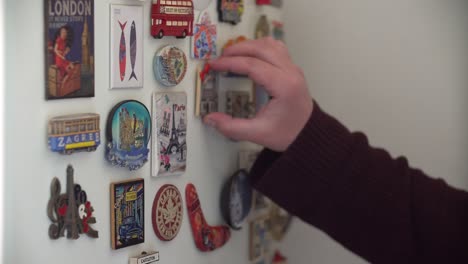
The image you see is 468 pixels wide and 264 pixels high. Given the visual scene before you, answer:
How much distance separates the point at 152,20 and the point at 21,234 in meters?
0.25

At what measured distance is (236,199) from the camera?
2.76 feet

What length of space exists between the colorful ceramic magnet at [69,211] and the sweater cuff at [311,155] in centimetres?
24

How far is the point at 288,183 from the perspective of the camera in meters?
0.78

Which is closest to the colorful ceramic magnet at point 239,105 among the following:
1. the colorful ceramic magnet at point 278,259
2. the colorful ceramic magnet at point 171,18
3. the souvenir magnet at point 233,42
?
the souvenir magnet at point 233,42

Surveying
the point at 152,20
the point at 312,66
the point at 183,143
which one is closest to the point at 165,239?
the point at 183,143

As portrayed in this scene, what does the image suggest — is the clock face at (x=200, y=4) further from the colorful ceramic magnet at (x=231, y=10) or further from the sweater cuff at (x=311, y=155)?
the sweater cuff at (x=311, y=155)

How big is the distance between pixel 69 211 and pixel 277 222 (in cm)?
44

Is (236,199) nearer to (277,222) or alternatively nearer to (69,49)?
(277,222)

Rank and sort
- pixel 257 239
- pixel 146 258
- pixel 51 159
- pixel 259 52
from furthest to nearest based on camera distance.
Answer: pixel 257 239, pixel 259 52, pixel 146 258, pixel 51 159

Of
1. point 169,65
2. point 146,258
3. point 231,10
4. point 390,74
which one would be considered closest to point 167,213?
point 146,258

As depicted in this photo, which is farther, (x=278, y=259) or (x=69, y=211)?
(x=278, y=259)

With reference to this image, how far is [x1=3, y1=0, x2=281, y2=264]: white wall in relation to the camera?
Answer: 0.55m

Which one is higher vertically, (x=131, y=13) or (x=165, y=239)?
(x=131, y=13)

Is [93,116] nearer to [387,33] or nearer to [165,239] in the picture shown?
[165,239]
